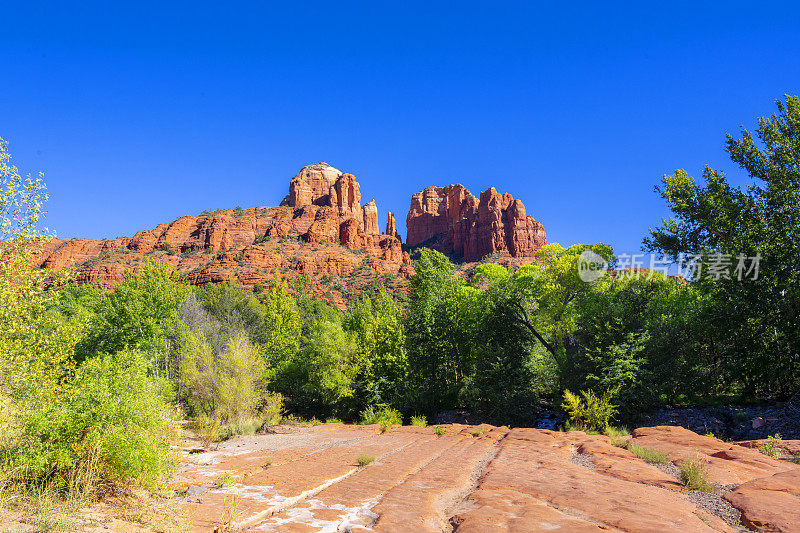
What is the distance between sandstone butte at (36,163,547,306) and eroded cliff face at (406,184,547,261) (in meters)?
0.32

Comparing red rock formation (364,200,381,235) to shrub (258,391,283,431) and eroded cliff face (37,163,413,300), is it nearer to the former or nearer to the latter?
eroded cliff face (37,163,413,300)

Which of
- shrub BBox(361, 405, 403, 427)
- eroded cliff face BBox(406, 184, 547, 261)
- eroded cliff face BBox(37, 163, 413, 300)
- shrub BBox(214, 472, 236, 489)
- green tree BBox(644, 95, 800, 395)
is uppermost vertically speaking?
eroded cliff face BBox(406, 184, 547, 261)

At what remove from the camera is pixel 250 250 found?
89.8m

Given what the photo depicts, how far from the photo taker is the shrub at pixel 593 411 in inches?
714

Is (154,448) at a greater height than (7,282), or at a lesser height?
lesser

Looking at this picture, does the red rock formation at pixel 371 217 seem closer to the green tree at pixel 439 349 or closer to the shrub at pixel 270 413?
the green tree at pixel 439 349

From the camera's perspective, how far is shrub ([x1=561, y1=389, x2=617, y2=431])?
18.1 meters

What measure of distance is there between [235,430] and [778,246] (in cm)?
2470

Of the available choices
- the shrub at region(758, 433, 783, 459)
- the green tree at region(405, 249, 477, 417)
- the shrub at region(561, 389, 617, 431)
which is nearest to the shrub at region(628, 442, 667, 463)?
the shrub at region(758, 433, 783, 459)

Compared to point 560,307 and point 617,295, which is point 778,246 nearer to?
point 617,295

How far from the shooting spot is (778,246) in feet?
55.7

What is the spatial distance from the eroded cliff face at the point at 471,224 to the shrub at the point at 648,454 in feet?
310

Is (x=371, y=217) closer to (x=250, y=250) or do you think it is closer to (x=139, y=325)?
(x=250, y=250)

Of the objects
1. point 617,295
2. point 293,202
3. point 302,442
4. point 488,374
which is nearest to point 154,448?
point 302,442
